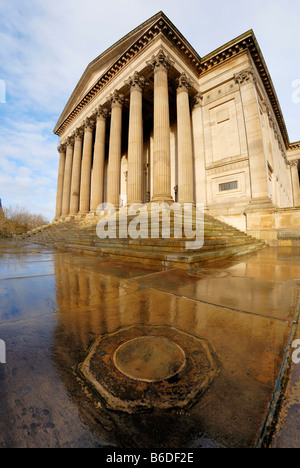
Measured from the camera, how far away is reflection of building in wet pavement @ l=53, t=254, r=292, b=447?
620 mm

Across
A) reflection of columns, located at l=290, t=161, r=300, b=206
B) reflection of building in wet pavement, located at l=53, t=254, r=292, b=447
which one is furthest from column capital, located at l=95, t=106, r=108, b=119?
reflection of columns, located at l=290, t=161, r=300, b=206

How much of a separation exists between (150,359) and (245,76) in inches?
696

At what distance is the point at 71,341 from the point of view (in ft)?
4.00

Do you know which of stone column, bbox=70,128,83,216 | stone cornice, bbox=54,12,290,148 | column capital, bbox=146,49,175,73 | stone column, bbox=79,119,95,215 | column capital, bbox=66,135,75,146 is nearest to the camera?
column capital, bbox=146,49,175,73

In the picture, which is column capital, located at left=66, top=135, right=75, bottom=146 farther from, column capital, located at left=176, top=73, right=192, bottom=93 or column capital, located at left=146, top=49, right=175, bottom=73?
column capital, located at left=176, top=73, right=192, bottom=93

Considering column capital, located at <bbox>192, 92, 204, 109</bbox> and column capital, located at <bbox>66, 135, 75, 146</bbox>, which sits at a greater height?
column capital, located at <bbox>66, 135, 75, 146</bbox>

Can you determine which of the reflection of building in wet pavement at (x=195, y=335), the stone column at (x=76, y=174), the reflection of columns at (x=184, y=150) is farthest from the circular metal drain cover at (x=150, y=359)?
the stone column at (x=76, y=174)

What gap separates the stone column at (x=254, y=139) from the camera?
11.6m

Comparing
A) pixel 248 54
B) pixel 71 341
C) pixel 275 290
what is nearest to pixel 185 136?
pixel 248 54

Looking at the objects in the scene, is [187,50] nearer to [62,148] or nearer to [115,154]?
[115,154]

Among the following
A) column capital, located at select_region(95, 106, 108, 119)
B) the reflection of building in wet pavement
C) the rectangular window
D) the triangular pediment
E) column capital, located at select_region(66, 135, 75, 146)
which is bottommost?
the reflection of building in wet pavement

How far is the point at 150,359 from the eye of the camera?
3.27 feet

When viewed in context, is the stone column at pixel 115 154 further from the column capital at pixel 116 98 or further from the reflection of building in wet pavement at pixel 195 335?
the reflection of building in wet pavement at pixel 195 335

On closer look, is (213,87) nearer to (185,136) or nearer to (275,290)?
(185,136)
